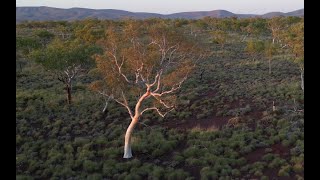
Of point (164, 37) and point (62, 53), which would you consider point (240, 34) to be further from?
point (164, 37)

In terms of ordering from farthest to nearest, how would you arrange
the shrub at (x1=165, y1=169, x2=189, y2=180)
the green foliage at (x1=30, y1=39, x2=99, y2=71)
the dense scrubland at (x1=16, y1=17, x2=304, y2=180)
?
1. the green foliage at (x1=30, y1=39, x2=99, y2=71)
2. the dense scrubland at (x1=16, y1=17, x2=304, y2=180)
3. the shrub at (x1=165, y1=169, x2=189, y2=180)

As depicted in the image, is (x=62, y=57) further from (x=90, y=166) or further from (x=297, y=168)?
(x=297, y=168)

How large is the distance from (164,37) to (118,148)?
19.0ft

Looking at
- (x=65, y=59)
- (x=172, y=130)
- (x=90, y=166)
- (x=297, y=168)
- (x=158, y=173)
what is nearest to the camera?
(x=297, y=168)

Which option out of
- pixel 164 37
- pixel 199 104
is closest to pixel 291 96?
pixel 199 104

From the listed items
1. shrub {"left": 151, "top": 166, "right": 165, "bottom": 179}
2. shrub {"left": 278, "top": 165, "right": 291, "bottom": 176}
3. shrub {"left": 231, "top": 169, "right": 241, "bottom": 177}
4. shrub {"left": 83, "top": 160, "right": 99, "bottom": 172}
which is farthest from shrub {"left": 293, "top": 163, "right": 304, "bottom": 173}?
shrub {"left": 83, "top": 160, "right": 99, "bottom": 172}

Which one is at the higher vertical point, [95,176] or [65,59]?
[65,59]

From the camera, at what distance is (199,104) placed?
25.9 metres

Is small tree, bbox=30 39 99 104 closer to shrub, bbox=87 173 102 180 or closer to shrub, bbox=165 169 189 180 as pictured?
shrub, bbox=87 173 102 180

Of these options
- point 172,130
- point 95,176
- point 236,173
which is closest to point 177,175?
point 236,173

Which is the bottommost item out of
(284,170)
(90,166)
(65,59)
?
(90,166)

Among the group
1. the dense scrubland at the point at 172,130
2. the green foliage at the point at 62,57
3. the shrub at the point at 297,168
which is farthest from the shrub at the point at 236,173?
the green foliage at the point at 62,57

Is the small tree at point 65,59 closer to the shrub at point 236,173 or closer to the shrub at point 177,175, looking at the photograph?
the shrub at point 177,175

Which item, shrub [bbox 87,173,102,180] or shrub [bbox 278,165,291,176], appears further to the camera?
shrub [bbox 87,173,102,180]
